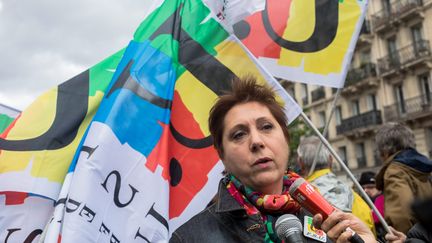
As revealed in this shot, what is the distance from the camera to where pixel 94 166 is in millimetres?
2742

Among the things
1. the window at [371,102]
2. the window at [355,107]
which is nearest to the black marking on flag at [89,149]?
the window at [371,102]

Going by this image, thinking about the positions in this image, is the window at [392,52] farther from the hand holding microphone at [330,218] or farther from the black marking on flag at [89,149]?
the hand holding microphone at [330,218]

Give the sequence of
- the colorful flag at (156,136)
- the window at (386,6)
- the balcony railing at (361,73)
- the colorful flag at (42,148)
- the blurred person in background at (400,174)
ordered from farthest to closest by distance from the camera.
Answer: the balcony railing at (361,73), the window at (386,6), the blurred person in background at (400,174), the colorful flag at (42,148), the colorful flag at (156,136)

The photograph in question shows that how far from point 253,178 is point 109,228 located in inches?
44.1

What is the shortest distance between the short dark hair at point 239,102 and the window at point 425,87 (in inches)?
1030

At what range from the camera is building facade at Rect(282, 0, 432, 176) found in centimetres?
2622

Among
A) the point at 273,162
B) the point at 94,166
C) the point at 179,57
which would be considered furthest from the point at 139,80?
the point at 273,162

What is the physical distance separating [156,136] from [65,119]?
0.68 metres

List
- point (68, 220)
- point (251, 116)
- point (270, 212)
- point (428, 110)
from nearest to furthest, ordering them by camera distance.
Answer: point (270, 212) < point (251, 116) < point (68, 220) < point (428, 110)

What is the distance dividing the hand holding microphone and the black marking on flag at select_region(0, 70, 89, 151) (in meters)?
1.98

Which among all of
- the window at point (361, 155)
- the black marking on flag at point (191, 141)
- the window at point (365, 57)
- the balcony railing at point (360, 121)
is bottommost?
the window at point (361, 155)

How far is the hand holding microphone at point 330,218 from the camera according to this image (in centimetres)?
147

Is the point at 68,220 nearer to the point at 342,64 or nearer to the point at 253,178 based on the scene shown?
the point at 253,178

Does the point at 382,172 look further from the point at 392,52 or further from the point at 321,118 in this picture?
the point at 321,118
